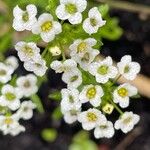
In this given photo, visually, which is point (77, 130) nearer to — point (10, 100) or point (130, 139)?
point (130, 139)

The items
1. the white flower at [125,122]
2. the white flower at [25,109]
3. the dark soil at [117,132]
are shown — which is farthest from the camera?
the dark soil at [117,132]

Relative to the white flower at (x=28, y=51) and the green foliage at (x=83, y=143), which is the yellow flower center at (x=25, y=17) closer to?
the white flower at (x=28, y=51)

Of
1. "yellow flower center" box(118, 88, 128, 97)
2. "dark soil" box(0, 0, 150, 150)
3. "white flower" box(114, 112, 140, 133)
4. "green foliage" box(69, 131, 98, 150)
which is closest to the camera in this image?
"yellow flower center" box(118, 88, 128, 97)

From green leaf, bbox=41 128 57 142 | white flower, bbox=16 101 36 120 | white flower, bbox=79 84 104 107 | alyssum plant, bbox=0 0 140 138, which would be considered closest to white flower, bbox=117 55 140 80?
alyssum plant, bbox=0 0 140 138

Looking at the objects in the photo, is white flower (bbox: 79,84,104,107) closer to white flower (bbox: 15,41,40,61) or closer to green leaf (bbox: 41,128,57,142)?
white flower (bbox: 15,41,40,61)

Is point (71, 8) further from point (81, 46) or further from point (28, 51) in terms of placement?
point (28, 51)

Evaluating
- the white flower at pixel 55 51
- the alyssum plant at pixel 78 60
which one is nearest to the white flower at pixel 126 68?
the alyssum plant at pixel 78 60
